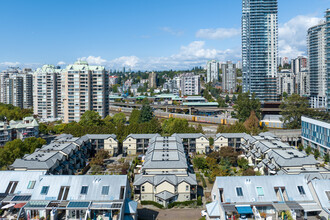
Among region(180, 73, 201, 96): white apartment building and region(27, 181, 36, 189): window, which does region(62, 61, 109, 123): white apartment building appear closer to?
region(27, 181, 36, 189): window

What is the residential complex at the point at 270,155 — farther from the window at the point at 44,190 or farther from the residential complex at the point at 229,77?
the residential complex at the point at 229,77

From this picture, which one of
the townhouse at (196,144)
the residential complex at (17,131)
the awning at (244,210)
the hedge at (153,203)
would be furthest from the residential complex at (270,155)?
the residential complex at (17,131)

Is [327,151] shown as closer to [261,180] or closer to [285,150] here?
[285,150]

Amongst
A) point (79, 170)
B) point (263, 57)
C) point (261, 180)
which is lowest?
point (79, 170)

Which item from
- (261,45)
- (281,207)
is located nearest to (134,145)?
(281,207)

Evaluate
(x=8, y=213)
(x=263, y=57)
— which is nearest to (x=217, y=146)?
(x=8, y=213)

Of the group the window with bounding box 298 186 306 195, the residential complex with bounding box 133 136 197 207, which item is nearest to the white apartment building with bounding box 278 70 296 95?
the residential complex with bounding box 133 136 197 207

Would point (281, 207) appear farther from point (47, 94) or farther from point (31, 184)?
point (47, 94)
